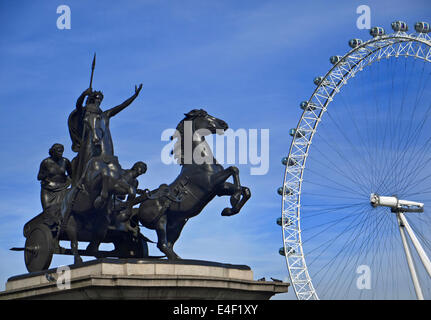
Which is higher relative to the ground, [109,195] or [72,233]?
[109,195]

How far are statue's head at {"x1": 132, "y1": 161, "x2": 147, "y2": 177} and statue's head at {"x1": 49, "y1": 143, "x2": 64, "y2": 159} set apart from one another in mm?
2237

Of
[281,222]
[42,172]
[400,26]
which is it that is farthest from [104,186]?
[281,222]

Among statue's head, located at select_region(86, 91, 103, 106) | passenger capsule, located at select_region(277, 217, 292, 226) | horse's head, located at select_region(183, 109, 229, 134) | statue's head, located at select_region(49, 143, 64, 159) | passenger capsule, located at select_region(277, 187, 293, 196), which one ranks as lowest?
statue's head, located at select_region(49, 143, 64, 159)

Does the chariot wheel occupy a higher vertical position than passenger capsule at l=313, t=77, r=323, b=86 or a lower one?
lower

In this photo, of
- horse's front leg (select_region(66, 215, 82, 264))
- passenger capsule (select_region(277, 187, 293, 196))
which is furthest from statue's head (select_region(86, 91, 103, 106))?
passenger capsule (select_region(277, 187, 293, 196))

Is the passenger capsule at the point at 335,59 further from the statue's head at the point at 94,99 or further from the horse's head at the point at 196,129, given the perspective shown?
the statue's head at the point at 94,99

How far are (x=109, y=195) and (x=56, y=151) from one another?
281 centimetres

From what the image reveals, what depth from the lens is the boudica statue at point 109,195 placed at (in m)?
20.2

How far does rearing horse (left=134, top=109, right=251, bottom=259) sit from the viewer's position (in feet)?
66.6

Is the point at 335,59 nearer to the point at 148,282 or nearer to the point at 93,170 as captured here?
the point at 93,170

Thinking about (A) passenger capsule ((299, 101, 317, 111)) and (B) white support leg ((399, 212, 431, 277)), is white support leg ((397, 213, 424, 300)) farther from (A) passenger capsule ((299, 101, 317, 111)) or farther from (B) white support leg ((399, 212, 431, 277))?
(A) passenger capsule ((299, 101, 317, 111))

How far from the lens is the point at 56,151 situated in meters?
21.8

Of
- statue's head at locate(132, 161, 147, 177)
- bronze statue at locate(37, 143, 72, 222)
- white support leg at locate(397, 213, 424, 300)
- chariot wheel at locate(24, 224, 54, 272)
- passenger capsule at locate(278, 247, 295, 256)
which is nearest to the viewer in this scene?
chariot wheel at locate(24, 224, 54, 272)
